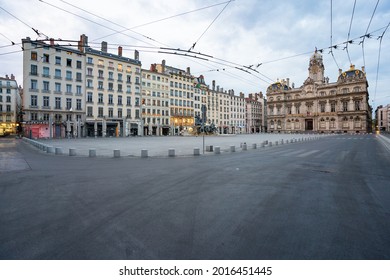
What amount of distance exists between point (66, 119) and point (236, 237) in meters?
51.2

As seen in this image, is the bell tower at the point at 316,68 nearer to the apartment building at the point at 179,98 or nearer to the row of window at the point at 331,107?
the row of window at the point at 331,107

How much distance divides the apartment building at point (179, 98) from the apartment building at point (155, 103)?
1.88m

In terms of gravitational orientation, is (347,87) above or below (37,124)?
above

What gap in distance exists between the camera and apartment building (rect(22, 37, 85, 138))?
1596 inches

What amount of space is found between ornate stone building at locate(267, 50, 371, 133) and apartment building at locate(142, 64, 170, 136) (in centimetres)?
5873

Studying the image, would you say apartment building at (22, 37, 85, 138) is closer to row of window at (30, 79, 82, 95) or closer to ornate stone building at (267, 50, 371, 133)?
row of window at (30, 79, 82, 95)

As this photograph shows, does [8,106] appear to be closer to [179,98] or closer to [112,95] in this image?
[112,95]

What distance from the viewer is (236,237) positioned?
325 centimetres

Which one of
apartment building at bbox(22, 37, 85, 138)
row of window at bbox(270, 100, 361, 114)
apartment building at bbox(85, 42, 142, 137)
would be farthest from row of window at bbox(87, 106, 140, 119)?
row of window at bbox(270, 100, 361, 114)

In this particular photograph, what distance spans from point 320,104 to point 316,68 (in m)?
17.0

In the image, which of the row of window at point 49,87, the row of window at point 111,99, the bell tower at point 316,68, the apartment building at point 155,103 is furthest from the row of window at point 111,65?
the bell tower at point 316,68

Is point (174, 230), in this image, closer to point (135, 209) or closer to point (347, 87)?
point (135, 209)

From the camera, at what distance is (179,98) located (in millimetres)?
69438

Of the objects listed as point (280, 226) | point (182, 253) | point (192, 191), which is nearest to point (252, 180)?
point (192, 191)
